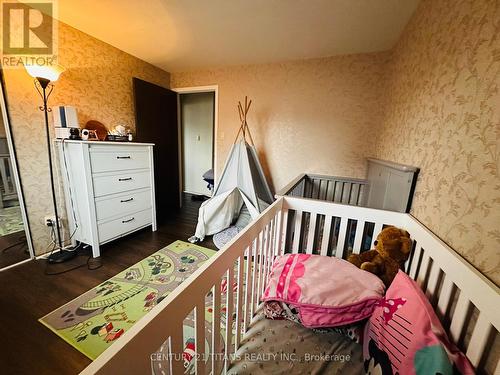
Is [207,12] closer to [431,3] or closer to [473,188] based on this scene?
[431,3]

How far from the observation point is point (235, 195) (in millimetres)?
2559

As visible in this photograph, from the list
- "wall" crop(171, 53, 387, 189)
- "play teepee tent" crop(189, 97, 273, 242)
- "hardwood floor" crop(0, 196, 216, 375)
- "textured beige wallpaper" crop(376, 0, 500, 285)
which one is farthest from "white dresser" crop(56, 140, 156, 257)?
"textured beige wallpaper" crop(376, 0, 500, 285)

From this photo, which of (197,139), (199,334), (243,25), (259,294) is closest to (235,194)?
(259,294)

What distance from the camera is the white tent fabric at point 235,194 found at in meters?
2.41

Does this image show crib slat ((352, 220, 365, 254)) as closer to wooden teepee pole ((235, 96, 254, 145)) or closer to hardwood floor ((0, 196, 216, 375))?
hardwood floor ((0, 196, 216, 375))

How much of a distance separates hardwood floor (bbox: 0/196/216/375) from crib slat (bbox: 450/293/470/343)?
164cm

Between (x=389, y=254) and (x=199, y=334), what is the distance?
101cm

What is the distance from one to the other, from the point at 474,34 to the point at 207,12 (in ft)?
5.77

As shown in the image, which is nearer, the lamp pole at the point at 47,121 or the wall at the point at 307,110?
the lamp pole at the point at 47,121

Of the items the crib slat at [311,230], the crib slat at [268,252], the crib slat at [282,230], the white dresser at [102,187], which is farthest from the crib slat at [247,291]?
the white dresser at [102,187]

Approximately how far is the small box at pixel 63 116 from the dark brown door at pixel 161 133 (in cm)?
77

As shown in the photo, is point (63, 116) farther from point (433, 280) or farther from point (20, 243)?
point (433, 280)

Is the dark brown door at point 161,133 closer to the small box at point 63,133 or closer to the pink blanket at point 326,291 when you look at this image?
the small box at point 63,133

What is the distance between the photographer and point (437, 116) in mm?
1014
